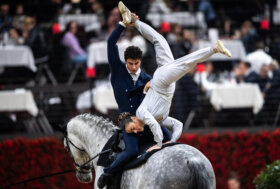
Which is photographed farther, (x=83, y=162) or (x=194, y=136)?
(x=194, y=136)

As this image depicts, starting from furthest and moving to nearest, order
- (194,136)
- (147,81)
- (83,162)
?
1. (194,136)
2. (83,162)
3. (147,81)

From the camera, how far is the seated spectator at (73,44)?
44.9 ft

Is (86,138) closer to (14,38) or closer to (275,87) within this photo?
(275,87)

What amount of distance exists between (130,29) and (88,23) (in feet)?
7.55

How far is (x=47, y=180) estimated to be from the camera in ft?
35.2

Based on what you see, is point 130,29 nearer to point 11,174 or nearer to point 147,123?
point 11,174

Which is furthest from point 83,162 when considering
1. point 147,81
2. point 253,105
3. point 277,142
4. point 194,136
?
point 253,105

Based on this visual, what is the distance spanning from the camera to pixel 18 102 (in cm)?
1190

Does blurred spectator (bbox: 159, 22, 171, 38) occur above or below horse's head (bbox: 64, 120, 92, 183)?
above

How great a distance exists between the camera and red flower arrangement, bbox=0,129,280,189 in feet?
34.4

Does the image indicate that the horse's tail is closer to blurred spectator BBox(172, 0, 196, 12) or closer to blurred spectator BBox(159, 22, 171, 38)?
blurred spectator BBox(159, 22, 171, 38)

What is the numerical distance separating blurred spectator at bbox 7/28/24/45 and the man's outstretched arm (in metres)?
7.25

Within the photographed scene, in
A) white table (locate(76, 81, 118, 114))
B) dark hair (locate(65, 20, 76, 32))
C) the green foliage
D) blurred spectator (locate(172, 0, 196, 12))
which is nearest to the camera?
the green foliage

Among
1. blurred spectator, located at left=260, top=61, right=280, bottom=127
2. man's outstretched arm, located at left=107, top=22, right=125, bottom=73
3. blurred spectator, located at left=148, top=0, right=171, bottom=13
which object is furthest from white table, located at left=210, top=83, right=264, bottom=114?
man's outstretched arm, located at left=107, top=22, right=125, bottom=73
